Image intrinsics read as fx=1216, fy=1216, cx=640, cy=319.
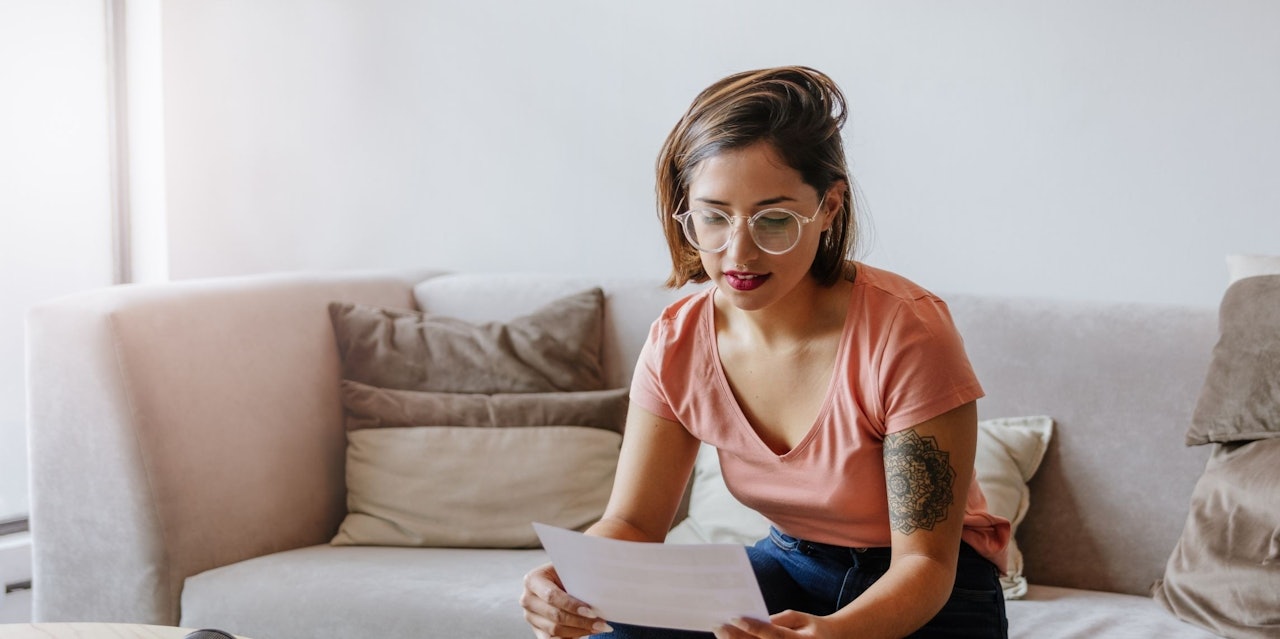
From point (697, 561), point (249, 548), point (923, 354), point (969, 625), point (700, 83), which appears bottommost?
point (249, 548)

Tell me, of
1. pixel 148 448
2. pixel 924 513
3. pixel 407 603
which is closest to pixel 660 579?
pixel 924 513

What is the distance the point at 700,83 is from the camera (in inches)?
102

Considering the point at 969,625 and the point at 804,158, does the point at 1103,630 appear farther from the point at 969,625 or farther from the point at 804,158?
the point at 804,158

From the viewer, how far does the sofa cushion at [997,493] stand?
194 centimetres

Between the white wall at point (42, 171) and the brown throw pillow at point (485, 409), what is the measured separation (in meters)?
1.05

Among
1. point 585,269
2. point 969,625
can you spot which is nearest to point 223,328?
point 585,269

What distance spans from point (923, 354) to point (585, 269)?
1.51 m

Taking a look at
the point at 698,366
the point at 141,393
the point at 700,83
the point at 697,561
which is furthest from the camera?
the point at 700,83

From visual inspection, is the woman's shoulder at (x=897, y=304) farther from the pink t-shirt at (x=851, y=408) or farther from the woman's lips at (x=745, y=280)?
the woman's lips at (x=745, y=280)

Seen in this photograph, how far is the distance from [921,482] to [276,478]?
4.35 ft

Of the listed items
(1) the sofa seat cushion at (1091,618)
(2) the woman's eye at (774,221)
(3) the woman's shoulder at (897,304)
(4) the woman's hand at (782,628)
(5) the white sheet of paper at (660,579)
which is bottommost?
(1) the sofa seat cushion at (1091,618)

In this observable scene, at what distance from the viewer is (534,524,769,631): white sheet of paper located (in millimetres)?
1081

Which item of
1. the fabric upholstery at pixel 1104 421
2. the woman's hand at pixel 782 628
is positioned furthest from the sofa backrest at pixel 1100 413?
the woman's hand at pixel 782 628

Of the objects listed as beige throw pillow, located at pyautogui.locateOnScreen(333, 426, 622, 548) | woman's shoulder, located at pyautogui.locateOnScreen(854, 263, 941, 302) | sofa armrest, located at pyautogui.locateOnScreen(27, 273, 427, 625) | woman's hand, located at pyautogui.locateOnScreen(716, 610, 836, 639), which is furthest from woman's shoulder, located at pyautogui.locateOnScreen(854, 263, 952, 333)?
sofa armrest, located at pyautogui.locateOnScreen(27, 273, 427, 625)
